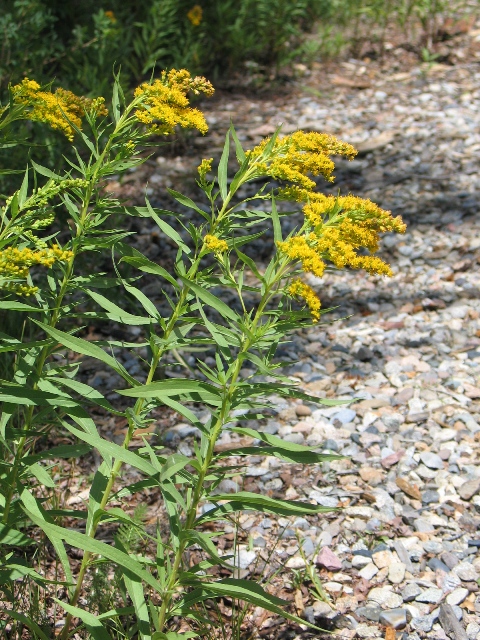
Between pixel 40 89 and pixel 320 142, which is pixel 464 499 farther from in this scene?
pixel 40 89

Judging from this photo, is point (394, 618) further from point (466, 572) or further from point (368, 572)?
point (466, 572)

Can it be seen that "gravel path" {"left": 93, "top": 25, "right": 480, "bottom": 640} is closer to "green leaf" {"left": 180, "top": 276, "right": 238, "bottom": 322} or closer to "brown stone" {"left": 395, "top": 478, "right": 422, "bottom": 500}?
"brown stone" {"left": 395, "top": 478, "right": 422, "bottom": 500}

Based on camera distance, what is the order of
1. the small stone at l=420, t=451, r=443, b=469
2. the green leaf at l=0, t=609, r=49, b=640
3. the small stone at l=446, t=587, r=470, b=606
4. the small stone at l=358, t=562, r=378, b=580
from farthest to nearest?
1. the small stone at l=420, t=451, r=443, b=469
2. the small stone at l=358, t=562, r=378, b=580
3. the small stone at l=446, t=587, r=470, b=606
4. the green leaf at l=0, t=609, r=49, b=640

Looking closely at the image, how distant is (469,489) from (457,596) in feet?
1.65

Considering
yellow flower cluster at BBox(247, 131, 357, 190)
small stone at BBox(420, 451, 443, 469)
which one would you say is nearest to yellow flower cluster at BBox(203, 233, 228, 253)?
yellow flower cluster at BBox(247, 131, 357, 190)

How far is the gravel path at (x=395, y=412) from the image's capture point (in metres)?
2.34

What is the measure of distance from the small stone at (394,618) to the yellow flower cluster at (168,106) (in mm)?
1466

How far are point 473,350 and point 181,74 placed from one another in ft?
7.29

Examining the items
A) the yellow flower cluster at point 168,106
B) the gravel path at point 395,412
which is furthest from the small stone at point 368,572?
the yellow flower cluster at point 168,106

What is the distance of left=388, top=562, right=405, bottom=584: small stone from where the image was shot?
2377 millimetres

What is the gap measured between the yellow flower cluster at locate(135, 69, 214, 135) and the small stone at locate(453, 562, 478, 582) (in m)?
1.57

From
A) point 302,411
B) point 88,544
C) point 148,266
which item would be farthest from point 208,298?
point 302,411

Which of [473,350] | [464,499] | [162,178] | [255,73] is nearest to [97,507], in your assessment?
[464,499]

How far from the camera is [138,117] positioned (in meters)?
1.70
